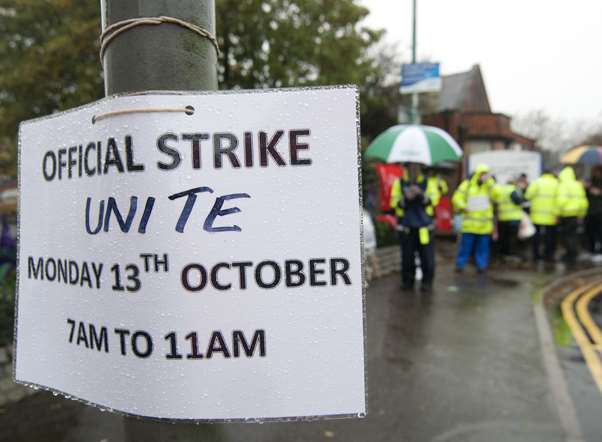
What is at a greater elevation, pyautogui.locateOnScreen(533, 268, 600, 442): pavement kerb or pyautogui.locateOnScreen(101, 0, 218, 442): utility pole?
pyautogui.locateOnScreen(101, 0, 218, 442): utility pole

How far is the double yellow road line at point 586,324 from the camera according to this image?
4.87m

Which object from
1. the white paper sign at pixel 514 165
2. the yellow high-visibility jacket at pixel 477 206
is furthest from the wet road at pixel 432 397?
the white paper sign at pixel 514 165

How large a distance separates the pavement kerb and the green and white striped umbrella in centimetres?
225

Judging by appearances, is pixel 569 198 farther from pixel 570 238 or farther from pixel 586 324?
pixel 586 324

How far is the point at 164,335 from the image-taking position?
1323 mm

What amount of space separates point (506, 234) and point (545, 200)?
1.04m

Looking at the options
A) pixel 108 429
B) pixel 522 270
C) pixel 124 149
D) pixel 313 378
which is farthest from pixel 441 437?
pixel 522 270

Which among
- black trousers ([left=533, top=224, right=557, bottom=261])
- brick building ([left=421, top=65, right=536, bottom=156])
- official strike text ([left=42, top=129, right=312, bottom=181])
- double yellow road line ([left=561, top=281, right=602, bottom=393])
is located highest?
brick building ([left=421, top=65, right=536, bottom=156])

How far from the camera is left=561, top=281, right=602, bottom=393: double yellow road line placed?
16.0 ft

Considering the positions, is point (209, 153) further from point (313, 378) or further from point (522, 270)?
point (522, 270)

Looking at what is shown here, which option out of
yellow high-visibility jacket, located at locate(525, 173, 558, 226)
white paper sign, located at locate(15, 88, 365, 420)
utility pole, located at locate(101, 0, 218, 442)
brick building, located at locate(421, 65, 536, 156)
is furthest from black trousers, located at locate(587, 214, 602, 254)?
utility pole, located at locate(101, 0, 218, 442)

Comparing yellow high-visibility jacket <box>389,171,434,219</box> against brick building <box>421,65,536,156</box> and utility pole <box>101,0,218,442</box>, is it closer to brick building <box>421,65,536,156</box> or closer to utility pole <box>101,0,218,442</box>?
utility pole <box>101,0,218,442</box>

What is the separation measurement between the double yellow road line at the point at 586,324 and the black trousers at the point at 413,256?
181cm

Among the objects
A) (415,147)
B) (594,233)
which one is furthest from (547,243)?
(415,147)
